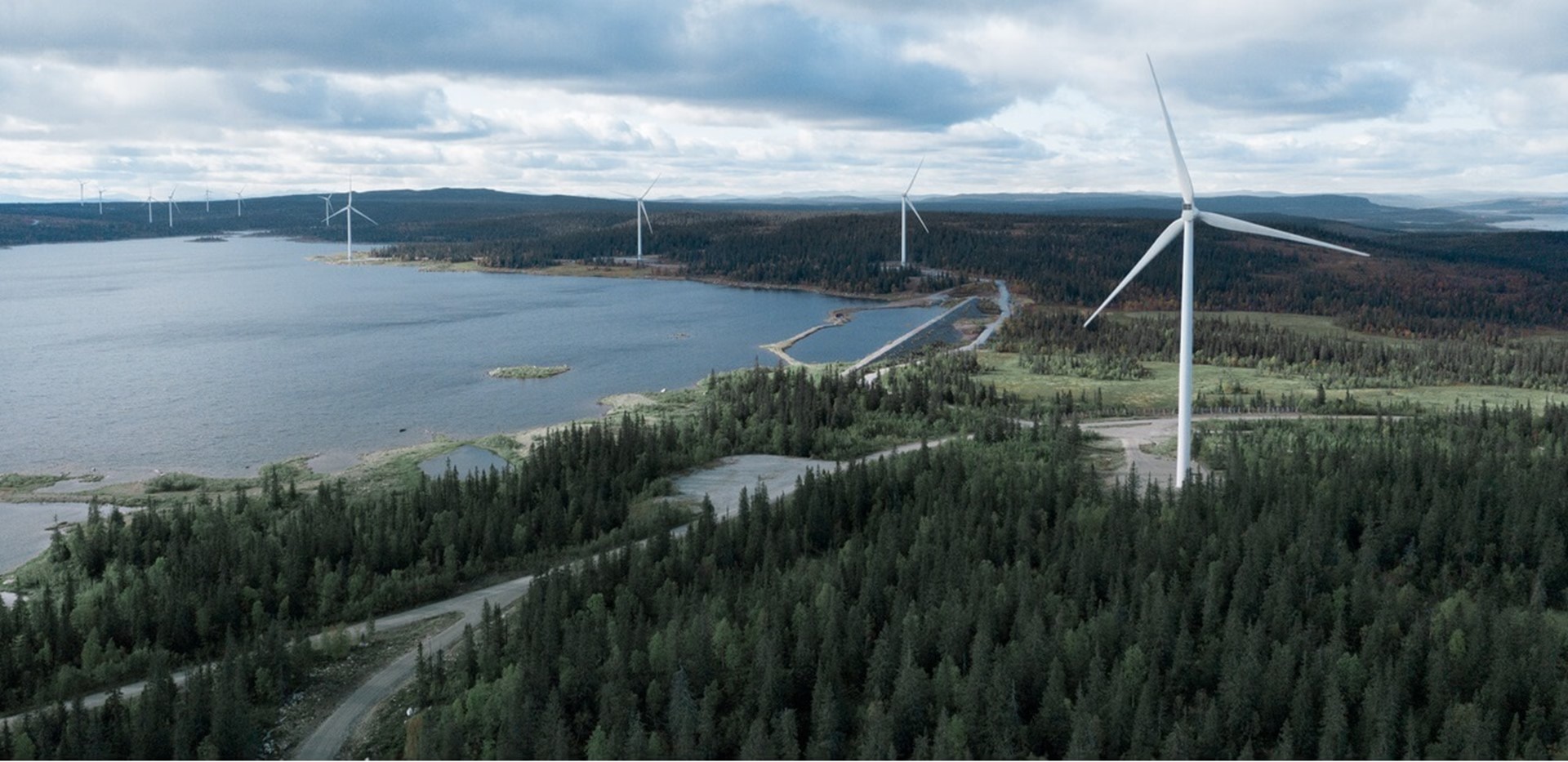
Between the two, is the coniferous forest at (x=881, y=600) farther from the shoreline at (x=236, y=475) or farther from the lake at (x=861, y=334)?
the lake at (x=861, y=334)

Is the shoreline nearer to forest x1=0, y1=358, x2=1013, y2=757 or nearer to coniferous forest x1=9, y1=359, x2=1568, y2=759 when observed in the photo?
forest x1=0, y1=358, x2=1013, y2=757

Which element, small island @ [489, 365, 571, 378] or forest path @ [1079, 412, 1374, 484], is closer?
forest path @ [1079, 412, 1374, 484]

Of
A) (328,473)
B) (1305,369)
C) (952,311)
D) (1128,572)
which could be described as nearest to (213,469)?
(328,473)

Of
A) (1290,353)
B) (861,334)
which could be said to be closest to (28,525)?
(1290,353)

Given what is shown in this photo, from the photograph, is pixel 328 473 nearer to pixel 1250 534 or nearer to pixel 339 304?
pixel 1250 534

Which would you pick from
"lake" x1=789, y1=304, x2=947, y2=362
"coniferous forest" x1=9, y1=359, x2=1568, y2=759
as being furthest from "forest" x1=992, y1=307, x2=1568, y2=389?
"coniferous forest" x1=9, y1=359, x2=1568, y2=759
